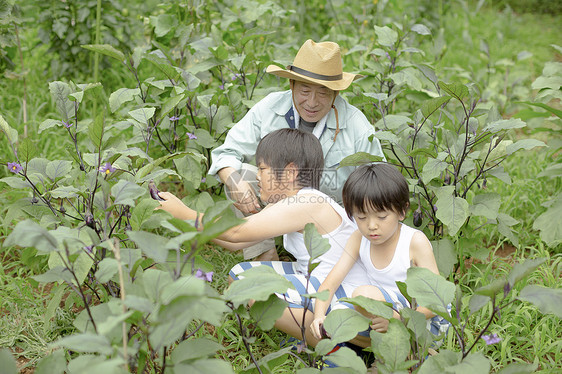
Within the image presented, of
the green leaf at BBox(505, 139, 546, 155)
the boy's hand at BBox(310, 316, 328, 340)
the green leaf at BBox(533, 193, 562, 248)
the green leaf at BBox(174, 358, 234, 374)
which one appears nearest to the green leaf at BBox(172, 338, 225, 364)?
the green leaf at BBox(174, 358, 234, 374)

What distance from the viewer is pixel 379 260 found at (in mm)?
2215

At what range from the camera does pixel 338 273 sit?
7.18ft

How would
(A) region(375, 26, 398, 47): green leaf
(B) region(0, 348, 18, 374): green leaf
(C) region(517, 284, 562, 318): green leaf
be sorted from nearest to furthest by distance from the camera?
(B) region(0, 348, 18, 374): green leaf < (C) region(517, 284, 562, 318): green leaf < (A) region(375, 26, 398, 47): green leaf

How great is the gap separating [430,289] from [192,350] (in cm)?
71

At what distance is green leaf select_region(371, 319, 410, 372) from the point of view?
65.8 inches

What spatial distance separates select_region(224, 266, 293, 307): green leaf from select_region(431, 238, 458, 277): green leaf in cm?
108

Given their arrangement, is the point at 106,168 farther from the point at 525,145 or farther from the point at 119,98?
the point at 525,145

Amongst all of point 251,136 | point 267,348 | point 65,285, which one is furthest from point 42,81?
point 267,348

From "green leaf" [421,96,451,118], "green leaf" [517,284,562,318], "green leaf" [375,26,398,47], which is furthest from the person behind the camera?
"green leaf" [375,26,398,47]

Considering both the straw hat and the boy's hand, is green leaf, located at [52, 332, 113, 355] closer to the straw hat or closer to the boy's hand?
the boy's hand

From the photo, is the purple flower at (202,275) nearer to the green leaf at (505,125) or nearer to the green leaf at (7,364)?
the green leaf at (7,364)

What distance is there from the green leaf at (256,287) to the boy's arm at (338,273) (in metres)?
0.48

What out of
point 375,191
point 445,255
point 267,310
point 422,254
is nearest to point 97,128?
point 267,310

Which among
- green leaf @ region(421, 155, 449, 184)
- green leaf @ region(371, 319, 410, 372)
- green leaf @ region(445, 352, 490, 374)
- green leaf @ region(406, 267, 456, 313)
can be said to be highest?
green leaf @ region(421, 155, 449, 184)
